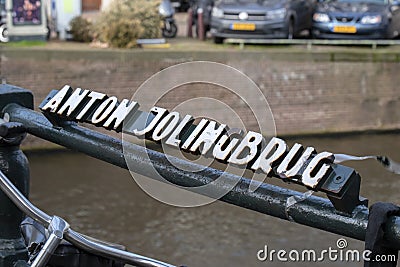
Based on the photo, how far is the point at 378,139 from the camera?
42.8 feet

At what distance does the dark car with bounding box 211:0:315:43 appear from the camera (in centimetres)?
1358

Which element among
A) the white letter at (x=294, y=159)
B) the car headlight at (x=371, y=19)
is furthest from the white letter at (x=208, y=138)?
the car headlight at (x=371, y=19)

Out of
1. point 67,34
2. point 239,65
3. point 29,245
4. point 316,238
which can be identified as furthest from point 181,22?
point 29,245

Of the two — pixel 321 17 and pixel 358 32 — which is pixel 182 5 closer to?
pixel 321 17

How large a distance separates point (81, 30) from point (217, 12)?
2.43 metres

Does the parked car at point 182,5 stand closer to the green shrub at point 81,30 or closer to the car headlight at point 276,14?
the green shrub at point 81,30

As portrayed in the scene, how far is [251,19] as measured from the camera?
1362 centimetres

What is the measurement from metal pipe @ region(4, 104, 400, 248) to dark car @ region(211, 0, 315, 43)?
11836mm

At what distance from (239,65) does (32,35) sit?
3642 mm

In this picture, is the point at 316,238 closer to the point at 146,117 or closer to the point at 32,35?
the point at 146,117

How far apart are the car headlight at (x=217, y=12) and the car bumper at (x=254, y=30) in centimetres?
8

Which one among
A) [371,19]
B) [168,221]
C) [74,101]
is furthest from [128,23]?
[74,101]

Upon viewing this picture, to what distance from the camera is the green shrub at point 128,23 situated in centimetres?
1298

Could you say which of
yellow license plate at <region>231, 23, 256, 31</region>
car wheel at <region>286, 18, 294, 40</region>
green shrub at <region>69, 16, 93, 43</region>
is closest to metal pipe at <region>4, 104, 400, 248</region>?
yellow license plate at <region>231, 23, 256, 31</region>
